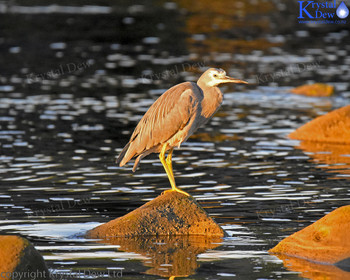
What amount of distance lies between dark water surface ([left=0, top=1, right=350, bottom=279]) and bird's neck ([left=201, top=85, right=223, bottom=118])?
5.75ft

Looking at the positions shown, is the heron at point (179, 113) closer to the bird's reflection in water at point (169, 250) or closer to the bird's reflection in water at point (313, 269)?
the bird's reflection in water at point (169, 250)

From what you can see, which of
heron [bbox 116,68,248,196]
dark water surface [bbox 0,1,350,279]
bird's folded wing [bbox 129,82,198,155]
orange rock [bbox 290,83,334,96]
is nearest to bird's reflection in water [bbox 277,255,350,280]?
dark water surface [bbox 0,1,350,279]

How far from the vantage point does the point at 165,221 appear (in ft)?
40.4

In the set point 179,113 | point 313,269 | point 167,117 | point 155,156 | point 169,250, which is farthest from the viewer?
point 155,156

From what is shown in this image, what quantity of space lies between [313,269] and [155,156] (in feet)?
27.8

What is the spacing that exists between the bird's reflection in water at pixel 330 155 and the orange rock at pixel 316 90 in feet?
22.4

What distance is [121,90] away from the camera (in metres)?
26.6

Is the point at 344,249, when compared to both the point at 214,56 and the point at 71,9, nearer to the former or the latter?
the point at 214,56

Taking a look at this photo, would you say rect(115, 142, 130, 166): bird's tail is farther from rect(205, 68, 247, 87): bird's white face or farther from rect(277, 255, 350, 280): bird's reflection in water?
rect(277, 255, 350, 280): bird's reflection in water

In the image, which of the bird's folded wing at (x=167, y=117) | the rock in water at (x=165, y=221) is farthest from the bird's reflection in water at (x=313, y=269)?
the bird's folded wing at (x=167, y=117)

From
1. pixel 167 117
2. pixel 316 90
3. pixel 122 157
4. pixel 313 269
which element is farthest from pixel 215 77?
pixel 316 90

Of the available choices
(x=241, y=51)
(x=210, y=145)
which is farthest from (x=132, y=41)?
(x=210, y=145)

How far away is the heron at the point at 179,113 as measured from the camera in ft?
41.5

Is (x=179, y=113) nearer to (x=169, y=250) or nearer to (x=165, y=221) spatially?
(x=165, y=221)
